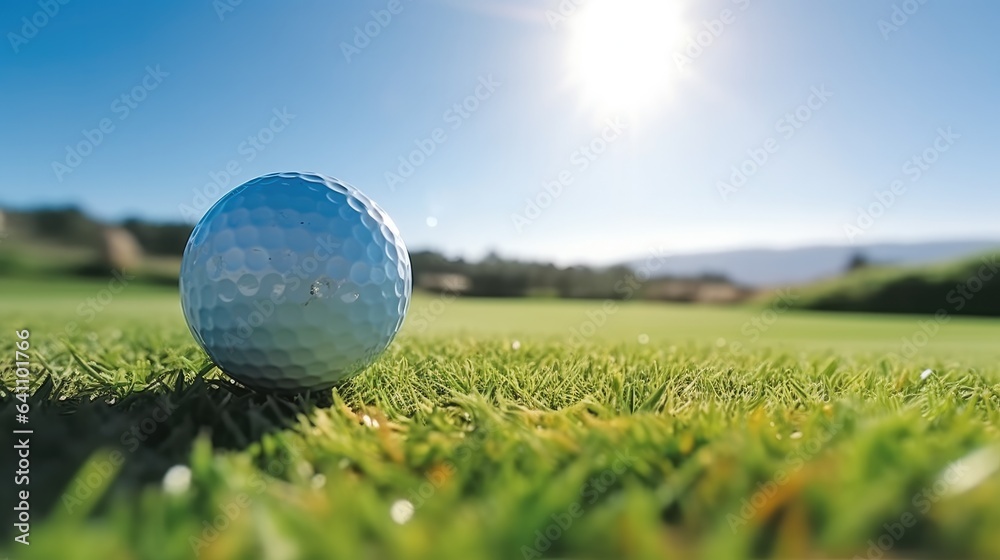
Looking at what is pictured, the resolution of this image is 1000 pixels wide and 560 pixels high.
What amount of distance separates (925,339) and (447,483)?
8.96 meters

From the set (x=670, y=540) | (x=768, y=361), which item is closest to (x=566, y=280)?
(x=768, y=361)

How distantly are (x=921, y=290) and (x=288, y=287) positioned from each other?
1793cm

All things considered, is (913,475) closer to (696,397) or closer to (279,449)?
(696,397)

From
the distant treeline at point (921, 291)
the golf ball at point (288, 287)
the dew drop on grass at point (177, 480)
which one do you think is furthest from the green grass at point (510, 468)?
the distant treeline at point (921, 291)

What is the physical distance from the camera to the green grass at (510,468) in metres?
1.38

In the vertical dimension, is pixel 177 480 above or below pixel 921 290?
above

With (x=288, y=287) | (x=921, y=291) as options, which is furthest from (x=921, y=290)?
(x=288, y=287)

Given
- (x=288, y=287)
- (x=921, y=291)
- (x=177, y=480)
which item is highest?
(x=288, y=287)

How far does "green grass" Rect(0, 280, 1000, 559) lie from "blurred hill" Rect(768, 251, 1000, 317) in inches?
602

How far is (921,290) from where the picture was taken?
1645 cm

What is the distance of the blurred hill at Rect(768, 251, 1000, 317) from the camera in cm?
1567

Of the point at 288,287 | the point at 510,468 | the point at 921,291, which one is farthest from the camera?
the point at 921,291

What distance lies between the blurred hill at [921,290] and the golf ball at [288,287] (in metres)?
17.1

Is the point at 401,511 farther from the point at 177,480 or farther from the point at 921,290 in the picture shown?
the point at 921,290
